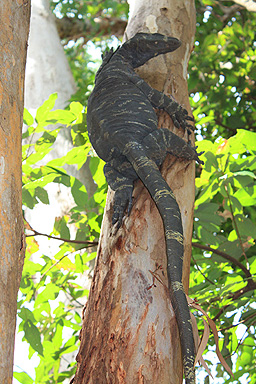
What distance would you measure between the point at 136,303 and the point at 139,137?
0.98m

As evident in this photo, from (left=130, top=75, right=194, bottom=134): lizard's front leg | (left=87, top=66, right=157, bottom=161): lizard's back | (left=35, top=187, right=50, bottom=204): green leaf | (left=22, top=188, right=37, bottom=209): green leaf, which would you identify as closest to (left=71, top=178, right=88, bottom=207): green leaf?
(left=35, top=187, right=50, bottom=204): green leaf

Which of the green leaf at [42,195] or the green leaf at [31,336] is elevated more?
the green leaf at [42,195]

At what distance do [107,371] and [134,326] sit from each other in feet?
0.70

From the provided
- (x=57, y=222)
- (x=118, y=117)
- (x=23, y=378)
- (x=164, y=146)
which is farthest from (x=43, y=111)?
(x=23, y=378)

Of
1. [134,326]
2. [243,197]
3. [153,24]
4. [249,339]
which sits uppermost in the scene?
[153,24]

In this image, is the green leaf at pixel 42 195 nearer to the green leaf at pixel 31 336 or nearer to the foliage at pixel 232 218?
the green leaf at pixel 31 336

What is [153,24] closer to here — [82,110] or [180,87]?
[180,87]

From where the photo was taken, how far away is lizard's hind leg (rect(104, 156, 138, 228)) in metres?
2.04

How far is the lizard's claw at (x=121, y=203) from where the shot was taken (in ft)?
6.64

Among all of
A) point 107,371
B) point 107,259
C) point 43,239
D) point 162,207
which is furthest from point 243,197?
point 43,239

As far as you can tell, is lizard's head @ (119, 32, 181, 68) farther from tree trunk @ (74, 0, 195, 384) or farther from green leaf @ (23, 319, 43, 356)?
green leaf @ (23, 319, 43, 356)

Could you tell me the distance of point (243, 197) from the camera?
274cm

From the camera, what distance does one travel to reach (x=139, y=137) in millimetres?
2221

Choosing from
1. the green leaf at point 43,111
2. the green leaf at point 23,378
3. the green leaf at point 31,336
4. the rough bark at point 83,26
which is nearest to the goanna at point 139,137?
the green leaf at point 43,111
